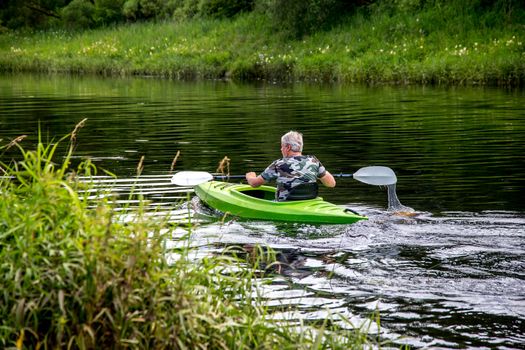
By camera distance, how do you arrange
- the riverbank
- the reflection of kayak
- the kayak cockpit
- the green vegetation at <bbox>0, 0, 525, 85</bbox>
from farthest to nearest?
the green vegetation at <bbox>0, 0, 525, 85</bbox> < the riverbank < the kayak cockpit < the reflection of kayak

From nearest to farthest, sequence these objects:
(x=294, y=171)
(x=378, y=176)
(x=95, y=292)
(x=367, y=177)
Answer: (x=95, y=292)
(x=294, y=171)
(x=378, y=176)
(x=367, y=177)

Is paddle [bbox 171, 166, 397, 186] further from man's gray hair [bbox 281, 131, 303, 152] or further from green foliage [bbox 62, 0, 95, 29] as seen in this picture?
green foliage [bbox 62, 0, 95, 29]

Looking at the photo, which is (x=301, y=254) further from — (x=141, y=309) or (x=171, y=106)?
(x=171, y=106)

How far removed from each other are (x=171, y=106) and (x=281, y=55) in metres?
10.5

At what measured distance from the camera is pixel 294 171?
10789mm

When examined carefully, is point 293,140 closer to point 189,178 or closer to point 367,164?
point 189,178

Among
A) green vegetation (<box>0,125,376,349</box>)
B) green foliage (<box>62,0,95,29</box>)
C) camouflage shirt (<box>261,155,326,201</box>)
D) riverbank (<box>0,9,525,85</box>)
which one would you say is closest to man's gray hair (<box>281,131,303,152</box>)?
camouflage shirt (<box>261,155,326,201</box>)

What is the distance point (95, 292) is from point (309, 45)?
30.5 m

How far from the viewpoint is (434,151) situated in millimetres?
15805

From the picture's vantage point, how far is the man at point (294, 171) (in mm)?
10734

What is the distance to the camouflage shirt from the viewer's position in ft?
35.2

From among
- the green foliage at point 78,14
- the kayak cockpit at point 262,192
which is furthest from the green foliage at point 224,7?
the kayak cockpit at point 262,192

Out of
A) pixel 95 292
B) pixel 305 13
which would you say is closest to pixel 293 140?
pixel 95 292

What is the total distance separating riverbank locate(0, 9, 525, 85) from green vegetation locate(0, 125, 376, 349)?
23054mm
